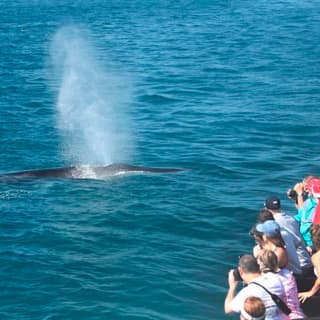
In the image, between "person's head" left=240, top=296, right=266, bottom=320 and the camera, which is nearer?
"person's head" left=240, top=296, right=266, bottom=320

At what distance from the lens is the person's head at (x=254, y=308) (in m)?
11.2

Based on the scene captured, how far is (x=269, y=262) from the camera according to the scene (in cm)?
1220

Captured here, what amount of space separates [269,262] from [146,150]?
20731 mm

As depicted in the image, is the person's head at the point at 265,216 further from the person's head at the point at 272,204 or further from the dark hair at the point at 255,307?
the dark hair at the point at 255,307

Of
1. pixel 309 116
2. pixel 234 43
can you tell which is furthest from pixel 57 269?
pixel 234 43

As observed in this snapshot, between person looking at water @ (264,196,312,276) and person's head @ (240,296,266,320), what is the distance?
123 inches

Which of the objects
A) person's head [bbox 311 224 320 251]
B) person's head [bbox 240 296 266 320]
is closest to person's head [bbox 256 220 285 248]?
person's head [bbox 311 224 320 251]

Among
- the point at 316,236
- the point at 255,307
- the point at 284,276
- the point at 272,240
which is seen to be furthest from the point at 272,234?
the point at 255,307

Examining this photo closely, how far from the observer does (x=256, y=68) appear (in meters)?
50.2

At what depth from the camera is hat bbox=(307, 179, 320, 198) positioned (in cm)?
1530

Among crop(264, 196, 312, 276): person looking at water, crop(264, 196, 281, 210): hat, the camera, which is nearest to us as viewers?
the camera

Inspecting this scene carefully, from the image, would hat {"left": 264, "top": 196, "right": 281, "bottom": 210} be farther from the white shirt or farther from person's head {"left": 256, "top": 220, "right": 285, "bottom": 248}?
the white shirt

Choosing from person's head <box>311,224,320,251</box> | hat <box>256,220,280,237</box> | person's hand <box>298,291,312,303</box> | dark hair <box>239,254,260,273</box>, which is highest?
hat <box>256,220,280,237</box>

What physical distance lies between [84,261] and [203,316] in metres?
4.42
